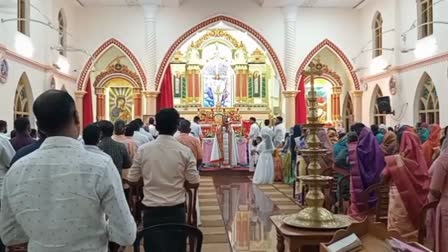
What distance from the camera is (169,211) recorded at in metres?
3.72

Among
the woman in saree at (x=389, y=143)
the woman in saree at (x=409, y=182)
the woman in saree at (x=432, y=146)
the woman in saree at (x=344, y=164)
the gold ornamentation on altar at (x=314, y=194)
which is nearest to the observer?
the gold ornamentation on altar at (x=314, y=194)

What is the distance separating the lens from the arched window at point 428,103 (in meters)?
12.0

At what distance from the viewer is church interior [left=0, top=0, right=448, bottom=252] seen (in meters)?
6.54

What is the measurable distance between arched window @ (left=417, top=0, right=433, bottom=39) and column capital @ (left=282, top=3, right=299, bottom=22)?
4362 mm

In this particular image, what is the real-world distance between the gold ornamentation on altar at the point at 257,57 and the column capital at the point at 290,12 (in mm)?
3902

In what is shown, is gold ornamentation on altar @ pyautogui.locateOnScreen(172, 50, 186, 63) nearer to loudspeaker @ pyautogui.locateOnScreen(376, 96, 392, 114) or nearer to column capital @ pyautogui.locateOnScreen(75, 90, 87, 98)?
column capital @ pyautogui.locateOnScreen(75, 90, 87, 98)

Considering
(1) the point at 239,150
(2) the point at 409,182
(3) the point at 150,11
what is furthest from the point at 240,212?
(3) the point at 150,11

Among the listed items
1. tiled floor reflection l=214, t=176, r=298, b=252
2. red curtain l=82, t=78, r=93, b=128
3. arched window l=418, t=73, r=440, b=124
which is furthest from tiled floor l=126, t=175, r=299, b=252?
red curtain l=82, t=78, r=93, b=128

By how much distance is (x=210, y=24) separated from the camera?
54.6ft

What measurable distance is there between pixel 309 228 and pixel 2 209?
1.93m

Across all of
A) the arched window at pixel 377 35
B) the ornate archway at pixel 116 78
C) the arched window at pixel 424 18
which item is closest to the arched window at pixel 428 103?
the arched window at pixel 424 18

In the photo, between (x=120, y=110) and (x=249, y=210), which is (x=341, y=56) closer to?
(x=120, y=110)

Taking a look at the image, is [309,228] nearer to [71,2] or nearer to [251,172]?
[251,172]

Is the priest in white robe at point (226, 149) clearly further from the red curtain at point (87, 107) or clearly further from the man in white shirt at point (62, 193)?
the man in white shirt at point (62, 193)
